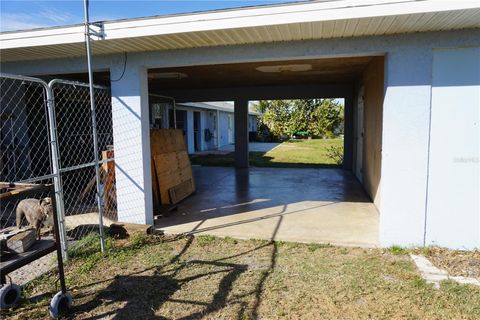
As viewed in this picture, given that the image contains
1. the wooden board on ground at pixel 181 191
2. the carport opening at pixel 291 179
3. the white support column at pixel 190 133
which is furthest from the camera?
the white support column at pixel 190 133

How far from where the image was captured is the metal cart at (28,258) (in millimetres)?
2619

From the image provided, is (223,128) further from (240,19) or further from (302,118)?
(240,19)

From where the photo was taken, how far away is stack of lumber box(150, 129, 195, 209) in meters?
6.54

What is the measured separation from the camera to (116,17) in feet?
13.8

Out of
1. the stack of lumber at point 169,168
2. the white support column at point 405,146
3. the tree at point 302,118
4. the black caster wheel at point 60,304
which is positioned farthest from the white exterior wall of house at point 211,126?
the black caster wheel at point 60,304

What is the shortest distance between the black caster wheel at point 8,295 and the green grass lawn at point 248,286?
9 cm

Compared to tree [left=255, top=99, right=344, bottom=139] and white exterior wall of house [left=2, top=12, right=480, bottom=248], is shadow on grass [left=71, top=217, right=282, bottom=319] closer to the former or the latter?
white exterior wall of house [left=2, top=12, right=480, bottom=248]

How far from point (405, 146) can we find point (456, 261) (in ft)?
4.83

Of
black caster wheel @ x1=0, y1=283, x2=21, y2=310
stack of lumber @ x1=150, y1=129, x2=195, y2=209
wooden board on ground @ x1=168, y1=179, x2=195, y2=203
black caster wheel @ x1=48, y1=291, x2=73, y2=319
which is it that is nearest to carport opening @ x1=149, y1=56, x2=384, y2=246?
wooden board on ground @ x1=168, y1=179, x2=195, y2=203

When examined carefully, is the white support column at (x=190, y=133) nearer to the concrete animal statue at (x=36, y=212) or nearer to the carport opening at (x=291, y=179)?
the carport opening at (x=291, y=179)

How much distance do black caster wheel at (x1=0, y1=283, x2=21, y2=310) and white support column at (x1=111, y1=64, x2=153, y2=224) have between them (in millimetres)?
2326

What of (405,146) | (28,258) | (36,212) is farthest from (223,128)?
(28,258)

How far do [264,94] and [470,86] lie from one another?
316 inches

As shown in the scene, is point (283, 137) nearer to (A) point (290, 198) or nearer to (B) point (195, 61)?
(A) point (290, 198)
